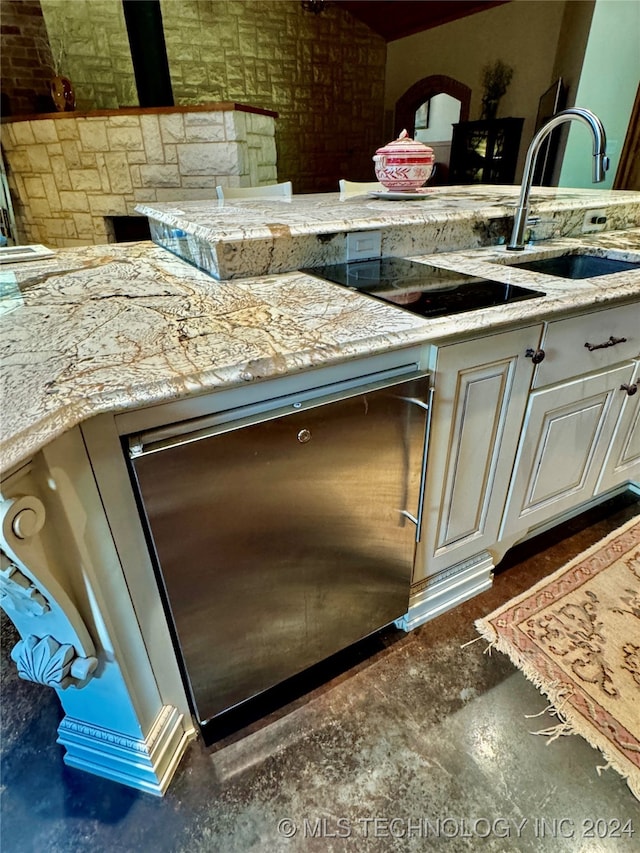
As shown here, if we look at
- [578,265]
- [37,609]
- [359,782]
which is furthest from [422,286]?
[359,782]

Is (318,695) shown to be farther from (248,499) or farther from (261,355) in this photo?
(261,355)

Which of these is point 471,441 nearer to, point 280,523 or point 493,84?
point 280,523

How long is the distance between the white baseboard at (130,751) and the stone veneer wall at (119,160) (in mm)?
3683

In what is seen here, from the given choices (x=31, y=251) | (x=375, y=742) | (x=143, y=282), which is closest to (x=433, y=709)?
(x=375, y=742)

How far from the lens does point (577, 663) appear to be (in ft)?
4.16

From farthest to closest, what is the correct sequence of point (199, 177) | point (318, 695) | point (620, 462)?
point (199, 177)
point (620, 462)
point (318, 695)

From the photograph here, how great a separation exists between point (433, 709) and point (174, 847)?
0.63m

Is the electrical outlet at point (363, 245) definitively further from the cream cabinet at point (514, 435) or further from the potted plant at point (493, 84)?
the potted plant at point (493, 84)

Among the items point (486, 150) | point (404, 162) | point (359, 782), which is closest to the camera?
point (359, 782)

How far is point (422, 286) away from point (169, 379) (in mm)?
752

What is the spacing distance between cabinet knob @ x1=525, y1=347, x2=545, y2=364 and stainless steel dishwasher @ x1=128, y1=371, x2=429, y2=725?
1.02 ft

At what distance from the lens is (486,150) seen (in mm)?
4973

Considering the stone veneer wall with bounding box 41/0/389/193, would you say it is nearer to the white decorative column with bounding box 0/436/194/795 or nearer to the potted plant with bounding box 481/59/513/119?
the potted plant with bounding box 481/59/513/119

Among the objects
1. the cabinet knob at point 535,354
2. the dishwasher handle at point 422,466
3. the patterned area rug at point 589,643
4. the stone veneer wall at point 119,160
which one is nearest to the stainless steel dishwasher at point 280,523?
the dishwasher handle at point 422,466
